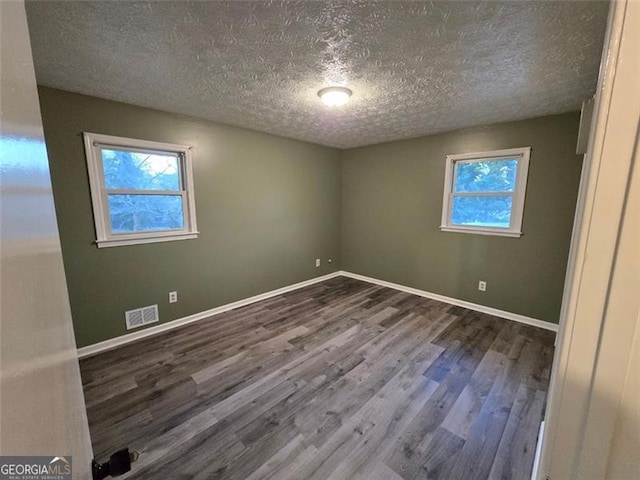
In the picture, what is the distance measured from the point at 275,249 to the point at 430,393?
2.63 meters

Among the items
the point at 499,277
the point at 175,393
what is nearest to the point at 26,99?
the point at 175,393

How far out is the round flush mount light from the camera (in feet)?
6.91

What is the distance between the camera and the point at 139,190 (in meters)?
2.62

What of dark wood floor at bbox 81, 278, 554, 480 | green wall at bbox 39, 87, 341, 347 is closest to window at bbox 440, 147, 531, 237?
dark wood floor at bbox 81, 278, 554, 480

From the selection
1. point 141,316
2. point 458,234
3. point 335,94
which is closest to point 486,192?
point 458,234

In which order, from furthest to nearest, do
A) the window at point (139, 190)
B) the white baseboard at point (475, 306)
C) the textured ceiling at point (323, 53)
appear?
the white baseboard at point (475, 306) < the window at point (139, 190) < the textured ceiling at point (323, 53)

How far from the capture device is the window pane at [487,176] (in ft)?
9.92

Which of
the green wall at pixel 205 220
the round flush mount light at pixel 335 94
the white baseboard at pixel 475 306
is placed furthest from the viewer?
the white baseboard at pixel 475 306

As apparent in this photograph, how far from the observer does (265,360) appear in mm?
2324

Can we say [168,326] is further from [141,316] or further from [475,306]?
[475,306]

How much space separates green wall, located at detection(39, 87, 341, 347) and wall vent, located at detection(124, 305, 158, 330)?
57 millimetres

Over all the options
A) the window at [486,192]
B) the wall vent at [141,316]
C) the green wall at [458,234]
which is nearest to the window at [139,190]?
the wall vent at [141,316]

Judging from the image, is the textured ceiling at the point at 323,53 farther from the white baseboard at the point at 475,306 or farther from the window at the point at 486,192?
the white baseboard at the point at 475,306

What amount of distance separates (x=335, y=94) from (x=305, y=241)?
2.50 metres
